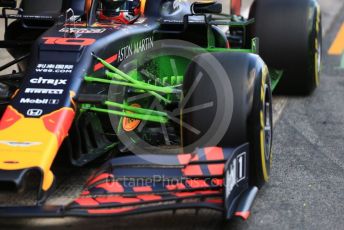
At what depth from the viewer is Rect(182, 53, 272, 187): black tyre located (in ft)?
14.4

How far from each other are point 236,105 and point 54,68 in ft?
3.96

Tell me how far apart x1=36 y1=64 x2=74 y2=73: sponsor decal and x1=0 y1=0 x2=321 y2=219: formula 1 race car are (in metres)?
0.01

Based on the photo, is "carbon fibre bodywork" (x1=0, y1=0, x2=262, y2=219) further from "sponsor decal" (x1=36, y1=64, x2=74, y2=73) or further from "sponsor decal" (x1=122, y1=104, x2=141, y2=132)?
"sponsor decal" (x1=122, y1=104, x2=141, y2=132)

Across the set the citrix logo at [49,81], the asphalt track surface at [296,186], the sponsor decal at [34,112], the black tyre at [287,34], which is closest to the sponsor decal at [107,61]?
the citrix logo at [49,81]

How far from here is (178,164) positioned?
13.5 feet

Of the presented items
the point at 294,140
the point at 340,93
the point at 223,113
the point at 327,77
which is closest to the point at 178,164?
the point at 223,113

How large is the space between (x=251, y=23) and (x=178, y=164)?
10.3 ft

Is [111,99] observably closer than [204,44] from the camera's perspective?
Yes

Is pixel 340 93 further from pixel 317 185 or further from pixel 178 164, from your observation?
pixel 178 164

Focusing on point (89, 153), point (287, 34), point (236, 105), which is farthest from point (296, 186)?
point (287, 34)

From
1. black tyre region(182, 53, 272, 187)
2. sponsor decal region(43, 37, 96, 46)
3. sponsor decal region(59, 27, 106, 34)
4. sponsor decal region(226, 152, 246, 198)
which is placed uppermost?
sponsor decal region(43, 37, 96, 46)

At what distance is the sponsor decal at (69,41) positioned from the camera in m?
4.84

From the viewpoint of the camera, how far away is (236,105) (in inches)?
174

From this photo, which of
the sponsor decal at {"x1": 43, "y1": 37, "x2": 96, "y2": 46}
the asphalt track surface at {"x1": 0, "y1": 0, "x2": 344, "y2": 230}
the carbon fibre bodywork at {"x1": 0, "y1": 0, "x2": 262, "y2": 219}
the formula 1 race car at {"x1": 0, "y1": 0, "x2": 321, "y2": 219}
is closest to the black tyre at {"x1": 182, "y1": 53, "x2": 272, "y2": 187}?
the formula 1 race car at {"x1": 0, "y1": 0, "x2": 321, "y2": 219}
